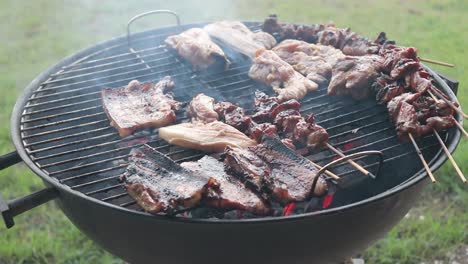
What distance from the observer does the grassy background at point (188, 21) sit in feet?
16.1

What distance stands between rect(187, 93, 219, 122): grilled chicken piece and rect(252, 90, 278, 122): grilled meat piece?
0.29 metres

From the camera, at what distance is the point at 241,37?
14.9 feet

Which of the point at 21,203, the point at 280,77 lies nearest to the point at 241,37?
the point at 280,77

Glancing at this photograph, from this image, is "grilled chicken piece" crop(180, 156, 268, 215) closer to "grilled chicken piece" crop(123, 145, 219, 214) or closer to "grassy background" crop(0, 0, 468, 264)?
"grilled chicken piece" crop(123, 145, 219, 214)

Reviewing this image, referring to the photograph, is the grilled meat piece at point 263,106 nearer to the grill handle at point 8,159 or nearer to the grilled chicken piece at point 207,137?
the grilled chicken piece at point 207,137

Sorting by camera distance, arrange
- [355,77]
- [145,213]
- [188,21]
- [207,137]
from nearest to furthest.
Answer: [145,213]
[207,137]
[355,77]
[188,21]

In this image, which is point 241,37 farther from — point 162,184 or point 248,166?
point 162,184

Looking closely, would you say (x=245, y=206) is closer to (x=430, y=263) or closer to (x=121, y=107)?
(x=121, y=107)

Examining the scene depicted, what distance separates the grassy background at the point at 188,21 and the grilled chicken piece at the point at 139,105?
182 centimetres

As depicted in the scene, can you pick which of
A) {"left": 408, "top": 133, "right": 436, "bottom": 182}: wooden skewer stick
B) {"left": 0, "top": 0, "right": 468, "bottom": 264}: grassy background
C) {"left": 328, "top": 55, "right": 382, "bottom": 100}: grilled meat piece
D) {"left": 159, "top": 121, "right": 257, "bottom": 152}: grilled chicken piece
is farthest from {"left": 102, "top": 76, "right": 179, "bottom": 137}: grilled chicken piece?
{"left": 0, "top": 0, "right": 468, "bottom": 264}: grassy background

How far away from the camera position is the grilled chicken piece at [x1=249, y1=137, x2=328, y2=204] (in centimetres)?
276

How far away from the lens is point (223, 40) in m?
4.55

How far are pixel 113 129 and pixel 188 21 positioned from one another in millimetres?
6098

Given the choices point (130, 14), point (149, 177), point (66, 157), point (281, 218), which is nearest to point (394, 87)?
point (281, 218)
